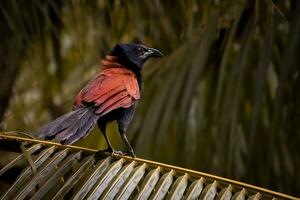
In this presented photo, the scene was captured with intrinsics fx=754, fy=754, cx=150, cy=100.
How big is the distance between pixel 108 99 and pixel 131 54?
2.50 ft

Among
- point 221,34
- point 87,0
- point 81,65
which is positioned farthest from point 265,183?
point 81,65

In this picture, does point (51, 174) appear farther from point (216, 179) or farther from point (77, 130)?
point (216, 179)

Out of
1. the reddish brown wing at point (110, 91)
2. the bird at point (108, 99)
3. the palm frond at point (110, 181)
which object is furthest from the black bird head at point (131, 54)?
the palm frond at point (110, 181)

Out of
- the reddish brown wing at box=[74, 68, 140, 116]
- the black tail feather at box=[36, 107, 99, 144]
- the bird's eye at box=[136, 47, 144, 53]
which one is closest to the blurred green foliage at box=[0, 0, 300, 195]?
the bird's eye at box=[136, 47, 144, 53]

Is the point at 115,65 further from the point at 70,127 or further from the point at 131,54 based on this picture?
the point at 70,127

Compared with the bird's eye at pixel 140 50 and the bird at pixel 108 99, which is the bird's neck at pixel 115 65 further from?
the bird's eye at pixel 140 50

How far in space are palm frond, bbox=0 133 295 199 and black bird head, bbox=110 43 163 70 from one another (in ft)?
3.55

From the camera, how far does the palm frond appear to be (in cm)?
283

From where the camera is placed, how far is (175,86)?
14.9 ft

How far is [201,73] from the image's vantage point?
452 cm

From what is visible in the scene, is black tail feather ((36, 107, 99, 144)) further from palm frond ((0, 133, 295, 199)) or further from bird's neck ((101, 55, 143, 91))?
bird's neck ((101, 55, 143, 91))

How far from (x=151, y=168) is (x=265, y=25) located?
1601mm

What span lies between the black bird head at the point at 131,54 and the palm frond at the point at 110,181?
1081mm

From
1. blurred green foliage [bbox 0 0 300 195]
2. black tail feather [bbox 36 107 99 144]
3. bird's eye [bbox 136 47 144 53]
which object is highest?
Answer: black tail feather [bbox 36 107 99 144]
